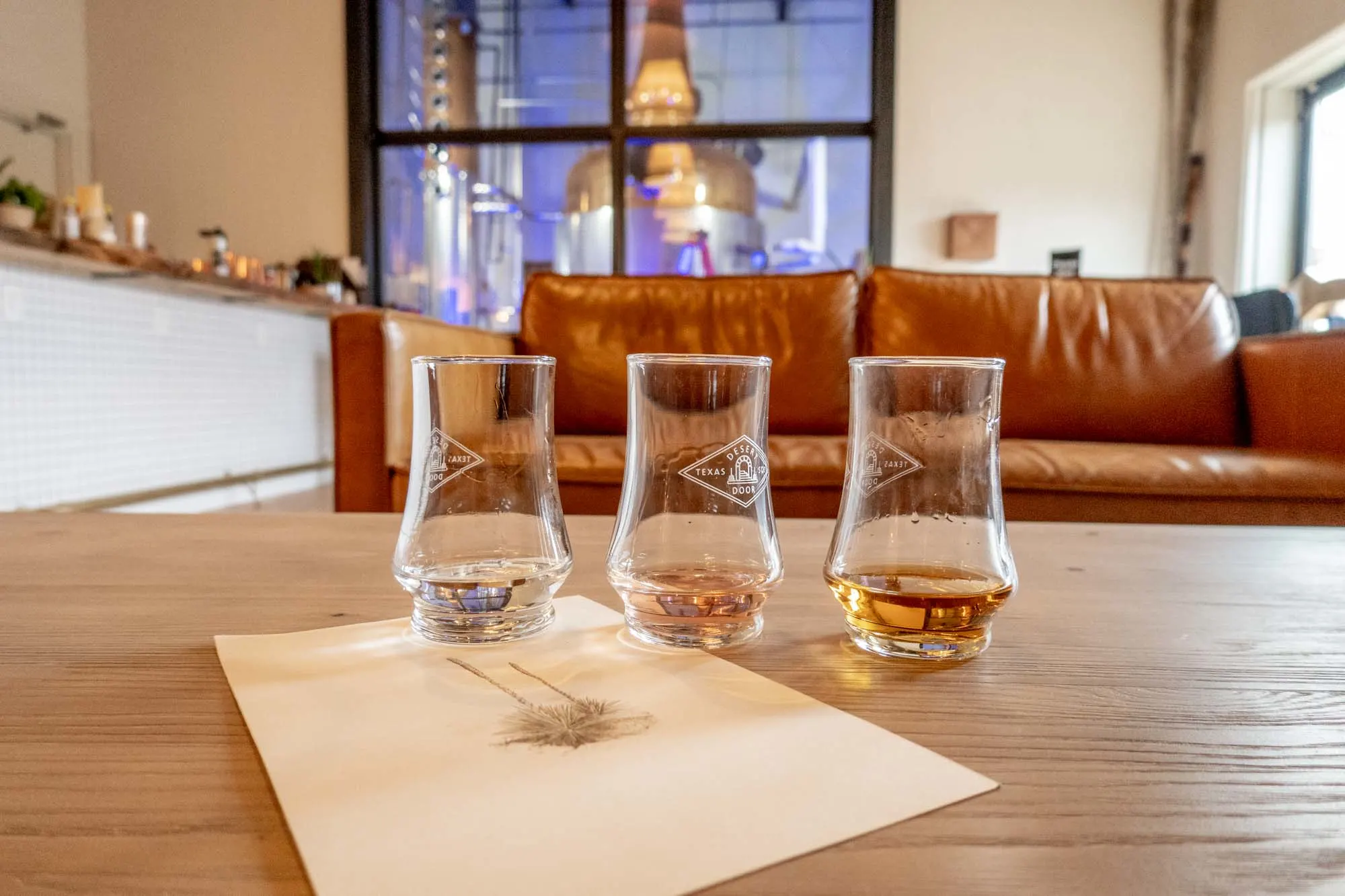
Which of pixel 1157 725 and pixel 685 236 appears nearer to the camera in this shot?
pixel 1157 725

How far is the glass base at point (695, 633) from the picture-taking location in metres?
0.42

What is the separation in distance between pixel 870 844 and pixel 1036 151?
13.7 ft

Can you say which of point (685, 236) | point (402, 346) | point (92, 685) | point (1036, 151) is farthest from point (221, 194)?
point (92, 685)

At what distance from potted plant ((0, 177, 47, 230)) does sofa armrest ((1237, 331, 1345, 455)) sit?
322cm

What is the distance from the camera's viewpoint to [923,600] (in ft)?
Result: 1.30

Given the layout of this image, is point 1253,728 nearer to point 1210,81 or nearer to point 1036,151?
point 1036,151

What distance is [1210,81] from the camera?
364 cm

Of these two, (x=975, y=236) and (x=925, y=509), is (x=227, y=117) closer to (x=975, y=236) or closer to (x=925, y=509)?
(x=975, y=236)

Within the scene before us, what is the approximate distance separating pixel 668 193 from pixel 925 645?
4004 mm

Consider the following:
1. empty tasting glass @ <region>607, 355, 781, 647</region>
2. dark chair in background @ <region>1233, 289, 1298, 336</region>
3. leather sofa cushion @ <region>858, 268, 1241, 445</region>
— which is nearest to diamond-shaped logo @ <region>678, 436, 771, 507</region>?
empty tasting glass @ <region>607, 355, 781, 647</region>

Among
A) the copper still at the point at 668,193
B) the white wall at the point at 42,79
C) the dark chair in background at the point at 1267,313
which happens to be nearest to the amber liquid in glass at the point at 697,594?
the dark chair in background at the point at 1267,313

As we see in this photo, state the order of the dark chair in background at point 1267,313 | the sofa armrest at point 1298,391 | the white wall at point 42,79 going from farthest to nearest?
1. the white wall at point 42,79
2. the dark chair in background at point 1267,313
3. the sofa armrest at point 1298,391

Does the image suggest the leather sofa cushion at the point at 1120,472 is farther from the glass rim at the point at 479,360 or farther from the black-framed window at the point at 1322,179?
the black-framed window at the point at 1322,179

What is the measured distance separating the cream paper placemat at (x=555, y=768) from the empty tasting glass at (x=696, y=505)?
0.09 feet
